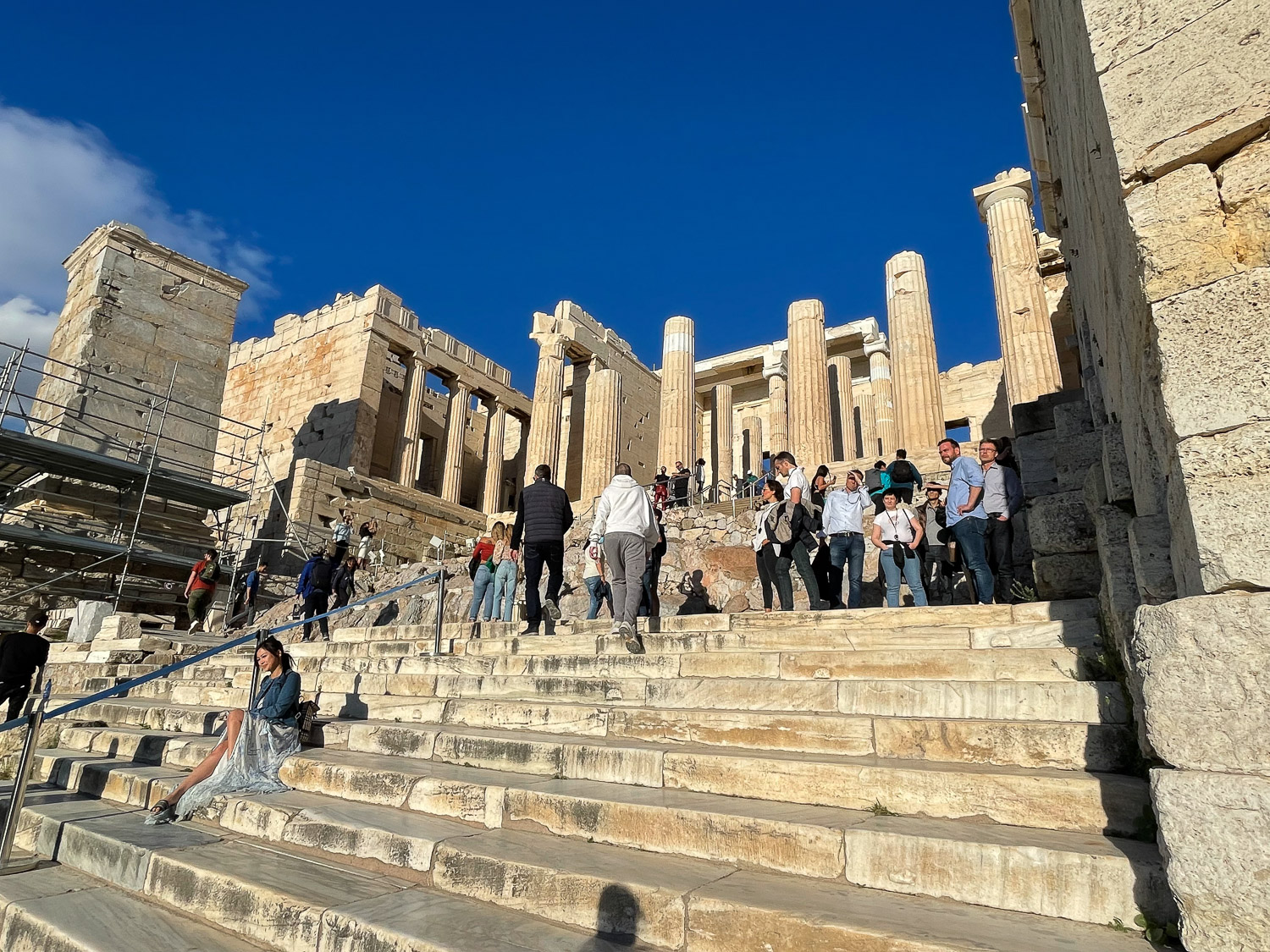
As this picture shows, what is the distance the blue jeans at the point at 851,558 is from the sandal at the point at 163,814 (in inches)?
205

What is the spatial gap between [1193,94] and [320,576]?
10401mm

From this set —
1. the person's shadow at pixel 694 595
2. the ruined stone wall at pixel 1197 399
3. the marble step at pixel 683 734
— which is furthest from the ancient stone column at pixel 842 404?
the ruined stone wall at pixel 1197 399

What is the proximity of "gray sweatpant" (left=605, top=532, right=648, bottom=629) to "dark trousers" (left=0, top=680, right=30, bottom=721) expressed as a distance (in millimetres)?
5898

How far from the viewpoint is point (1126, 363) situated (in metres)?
2.89

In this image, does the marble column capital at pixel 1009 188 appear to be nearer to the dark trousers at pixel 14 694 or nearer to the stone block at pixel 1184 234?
the stone block at pixel 1184 234

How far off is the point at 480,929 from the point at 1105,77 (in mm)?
3470

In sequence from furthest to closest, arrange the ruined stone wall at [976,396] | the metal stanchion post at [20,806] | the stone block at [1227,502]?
the ruined stone wall at [976,396], the metal stanchion post at [20,806], the stone block at [1227,502]

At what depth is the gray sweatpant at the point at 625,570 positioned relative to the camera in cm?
549

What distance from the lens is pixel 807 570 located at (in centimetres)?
649

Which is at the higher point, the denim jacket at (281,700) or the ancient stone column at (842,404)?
the ancient stone column at (842,404)

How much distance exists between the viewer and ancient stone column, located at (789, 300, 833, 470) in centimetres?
1833

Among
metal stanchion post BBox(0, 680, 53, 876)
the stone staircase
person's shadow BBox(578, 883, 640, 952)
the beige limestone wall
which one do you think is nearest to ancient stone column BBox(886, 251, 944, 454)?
the stone staircase

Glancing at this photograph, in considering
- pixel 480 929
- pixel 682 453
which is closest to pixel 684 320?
pixel 682 453

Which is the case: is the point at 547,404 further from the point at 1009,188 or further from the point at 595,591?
the point at 595,591
